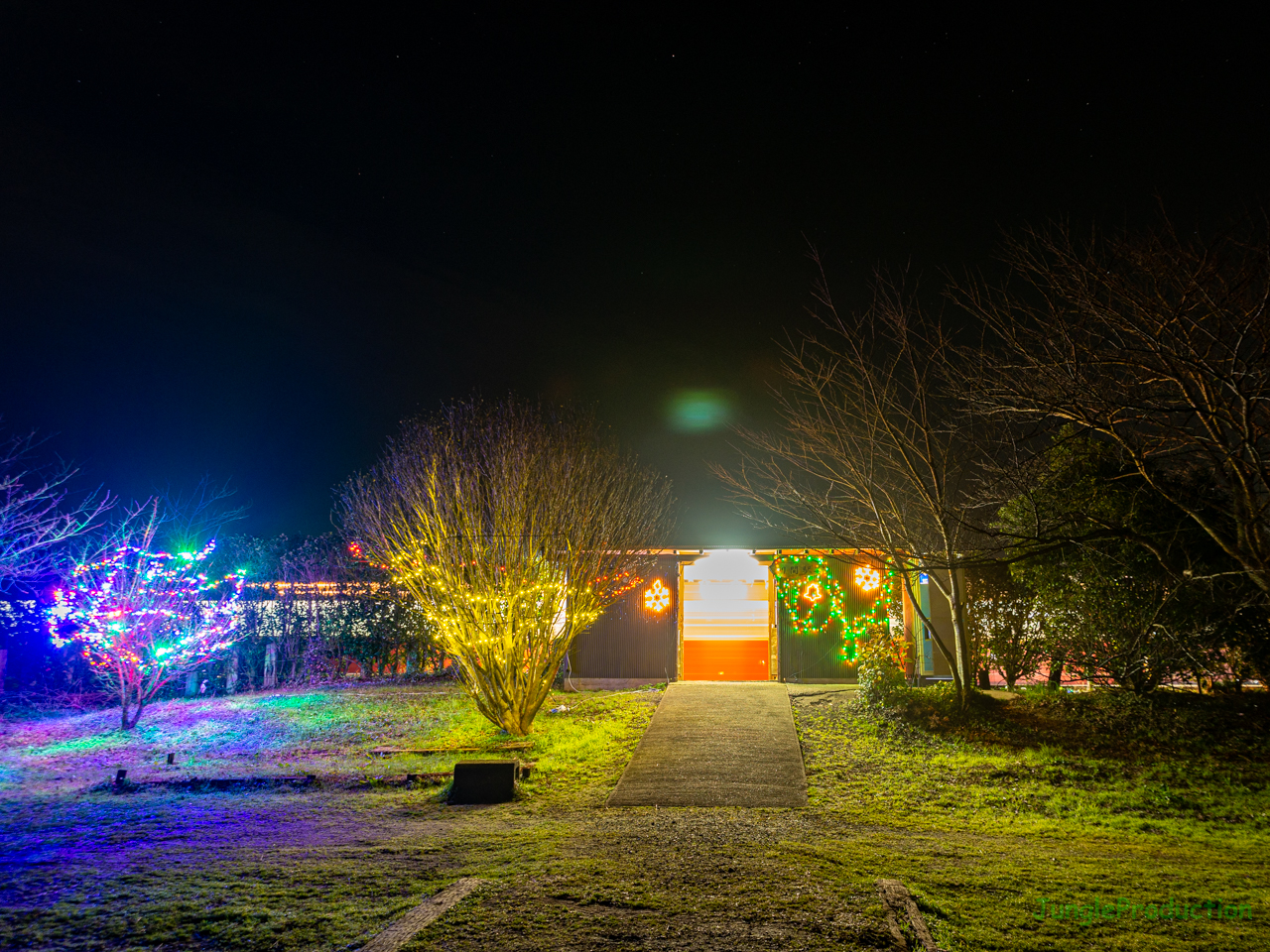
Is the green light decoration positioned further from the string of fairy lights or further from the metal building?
the string of fairy lights

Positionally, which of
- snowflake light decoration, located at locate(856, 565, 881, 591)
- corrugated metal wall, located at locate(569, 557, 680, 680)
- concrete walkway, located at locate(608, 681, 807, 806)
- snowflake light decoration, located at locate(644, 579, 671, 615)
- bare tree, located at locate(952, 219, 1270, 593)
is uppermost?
bare tree, located at locate(952, 219, 1270, 593)

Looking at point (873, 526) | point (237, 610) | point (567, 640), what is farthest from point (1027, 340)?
point (237, 610)

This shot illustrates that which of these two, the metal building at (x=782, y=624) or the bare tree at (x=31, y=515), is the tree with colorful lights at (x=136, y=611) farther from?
the metal building at (x=782, y=624)

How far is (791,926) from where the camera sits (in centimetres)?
332

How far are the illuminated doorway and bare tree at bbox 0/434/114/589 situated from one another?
1030 cm

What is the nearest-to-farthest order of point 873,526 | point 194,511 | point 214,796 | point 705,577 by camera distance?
point 214,796 → point 873,526 → point 194,511 → point 705,577

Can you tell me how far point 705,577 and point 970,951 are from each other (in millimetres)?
12489

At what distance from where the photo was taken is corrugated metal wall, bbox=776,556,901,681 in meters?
13.5

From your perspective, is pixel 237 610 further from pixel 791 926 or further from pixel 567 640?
pixel 791 926

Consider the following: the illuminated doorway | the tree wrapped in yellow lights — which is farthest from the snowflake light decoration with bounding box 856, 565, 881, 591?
the tree wrapped in yellow lights

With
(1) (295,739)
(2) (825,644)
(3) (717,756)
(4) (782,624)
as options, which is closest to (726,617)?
(4) (782,624)

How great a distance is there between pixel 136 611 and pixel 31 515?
2246mm

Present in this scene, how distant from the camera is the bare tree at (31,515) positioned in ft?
35.4

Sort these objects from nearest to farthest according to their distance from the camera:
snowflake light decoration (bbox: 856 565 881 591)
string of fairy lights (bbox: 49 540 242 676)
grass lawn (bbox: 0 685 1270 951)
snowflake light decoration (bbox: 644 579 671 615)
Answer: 1. grass lawn (bbox: 0 685 1270 951)
2. string of fairy lights (bbox: 49 540 242 676)
3. snowflake light decoration (bbox: 856 565 881 591)
4. snowflake light decoration (bbox: 644 579 671 615)
